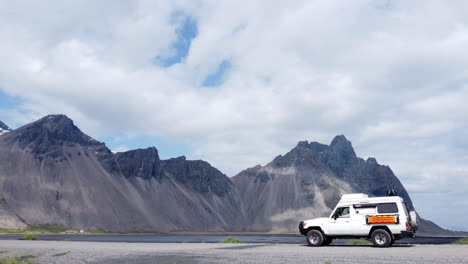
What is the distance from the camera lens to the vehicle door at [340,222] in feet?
103

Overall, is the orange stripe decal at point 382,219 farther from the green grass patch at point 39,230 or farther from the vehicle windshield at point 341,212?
the green grass patch at point 39,230

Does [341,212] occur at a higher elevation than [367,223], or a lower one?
higher

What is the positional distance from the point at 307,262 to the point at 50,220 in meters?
175

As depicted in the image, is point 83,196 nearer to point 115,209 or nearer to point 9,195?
point 115,209

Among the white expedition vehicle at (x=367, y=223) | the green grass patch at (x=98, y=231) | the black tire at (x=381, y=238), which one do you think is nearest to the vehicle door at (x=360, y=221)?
the white expedition vehicle at (x=367, y=223)

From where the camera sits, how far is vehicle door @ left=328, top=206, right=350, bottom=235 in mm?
31266

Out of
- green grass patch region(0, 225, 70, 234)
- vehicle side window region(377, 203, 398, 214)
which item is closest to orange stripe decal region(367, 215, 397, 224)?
vehicle side window region(377, 203, 398, 214)

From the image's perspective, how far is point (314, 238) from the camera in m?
32.0

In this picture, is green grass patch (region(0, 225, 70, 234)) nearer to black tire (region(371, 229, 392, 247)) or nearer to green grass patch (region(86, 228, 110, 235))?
green grass patch (region(86, 228, 110, 235))

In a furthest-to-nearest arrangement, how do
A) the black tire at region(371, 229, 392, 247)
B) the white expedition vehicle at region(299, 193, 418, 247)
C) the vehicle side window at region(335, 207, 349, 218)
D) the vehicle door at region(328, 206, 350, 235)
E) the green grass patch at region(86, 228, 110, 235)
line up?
the green grass patch at region(86, 228, 110, 235), the vehicle side window at region(335, 207, 349, 218), the vehicle door at region(328, 206, 350, 235), the white expedition vehicle at region(299, 193, 418, 247), the black tire at region(371, 229, 392, 247)

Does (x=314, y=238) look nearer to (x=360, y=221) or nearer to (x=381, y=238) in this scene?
(x=360, y=221)

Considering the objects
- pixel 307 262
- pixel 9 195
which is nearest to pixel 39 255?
pixel 307 262

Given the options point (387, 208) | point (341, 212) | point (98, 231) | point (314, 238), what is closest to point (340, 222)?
point (341, 212)

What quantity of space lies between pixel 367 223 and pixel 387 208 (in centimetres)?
176
